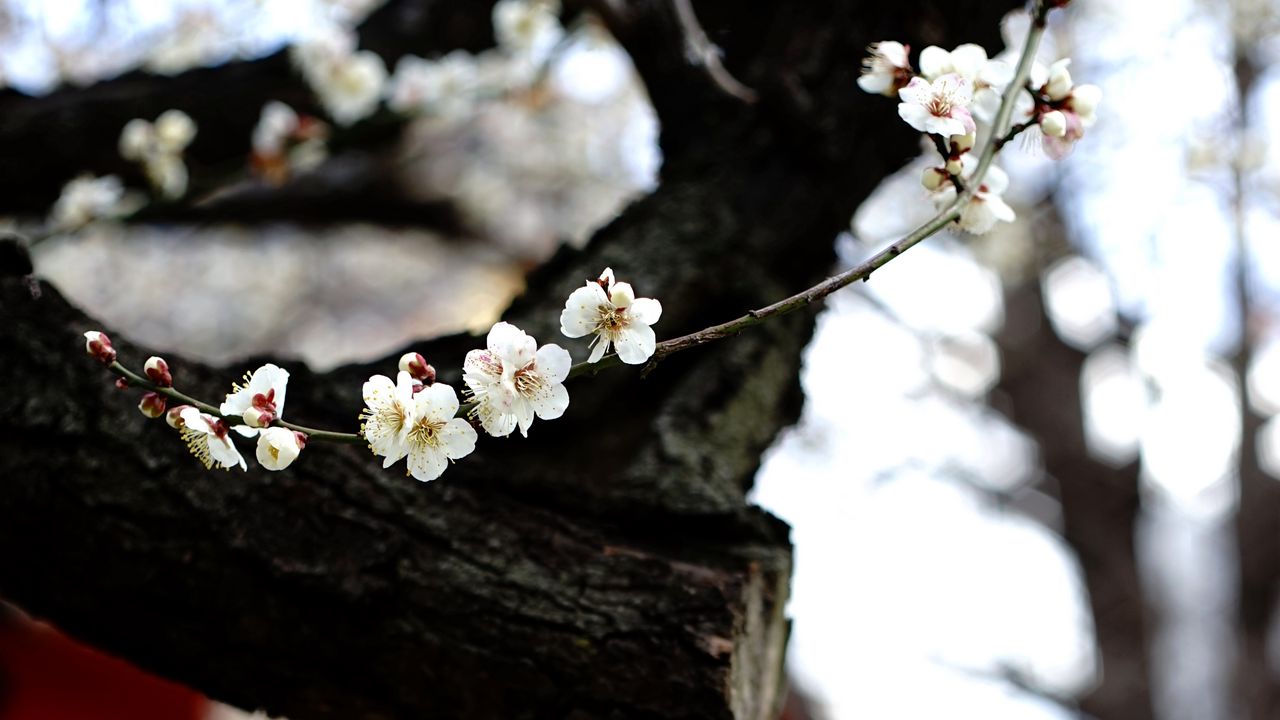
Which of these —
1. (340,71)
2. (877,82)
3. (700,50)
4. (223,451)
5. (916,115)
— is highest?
(340,71)

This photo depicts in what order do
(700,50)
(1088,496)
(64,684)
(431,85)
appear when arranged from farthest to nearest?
(1088,496) → (64,684) → (431,85) → (700,50)

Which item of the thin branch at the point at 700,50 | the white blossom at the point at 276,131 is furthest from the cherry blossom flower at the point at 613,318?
the white blossom at the point at 276,131

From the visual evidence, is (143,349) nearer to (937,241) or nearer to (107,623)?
(107,623)

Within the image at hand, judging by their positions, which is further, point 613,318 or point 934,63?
point 934,63

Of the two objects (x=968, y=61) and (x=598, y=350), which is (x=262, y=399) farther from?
(x=968, y=61)

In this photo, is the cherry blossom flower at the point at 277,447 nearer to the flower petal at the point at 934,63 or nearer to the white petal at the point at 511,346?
the white petal at the point at 511,346

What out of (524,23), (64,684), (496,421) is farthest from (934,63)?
(64,684)

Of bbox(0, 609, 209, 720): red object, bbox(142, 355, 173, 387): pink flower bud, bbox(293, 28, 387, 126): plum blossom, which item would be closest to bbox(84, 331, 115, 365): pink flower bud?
bbox(142, 355, 173, 387): pink flower bud
